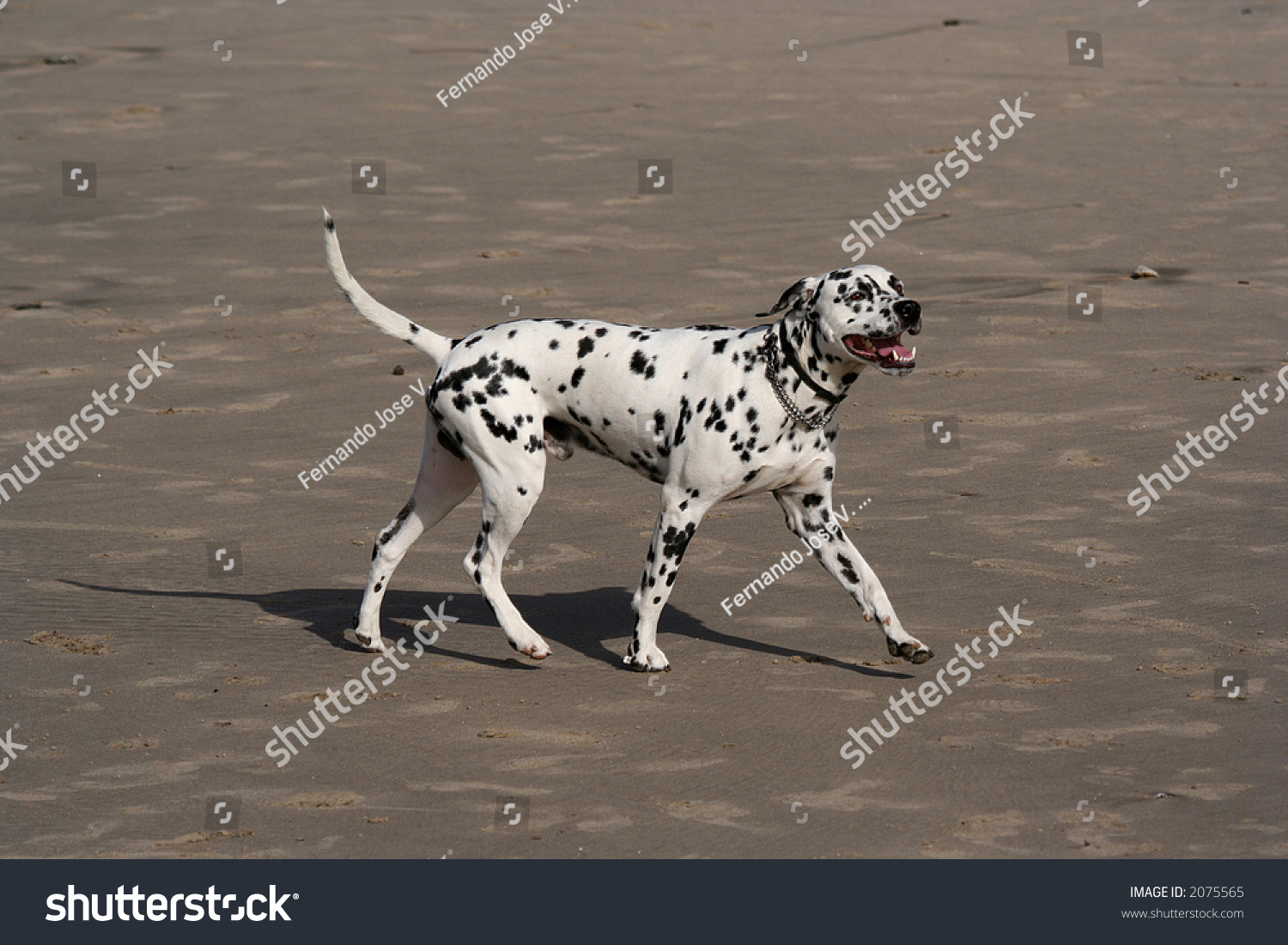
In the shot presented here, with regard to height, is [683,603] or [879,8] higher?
[879,8]

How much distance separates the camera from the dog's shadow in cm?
890

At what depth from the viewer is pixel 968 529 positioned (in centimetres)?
1052

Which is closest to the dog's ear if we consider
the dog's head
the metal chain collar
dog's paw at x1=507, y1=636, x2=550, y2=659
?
the dog's head

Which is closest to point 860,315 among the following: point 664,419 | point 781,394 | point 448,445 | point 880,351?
point 880,351

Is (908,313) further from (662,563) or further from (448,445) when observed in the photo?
(448,445)

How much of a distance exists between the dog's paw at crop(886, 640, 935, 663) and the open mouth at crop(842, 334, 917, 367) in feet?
4.43

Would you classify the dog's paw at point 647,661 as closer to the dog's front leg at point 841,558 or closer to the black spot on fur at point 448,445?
the dog's front leg at point 841,558

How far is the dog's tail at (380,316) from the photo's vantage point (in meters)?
8.81

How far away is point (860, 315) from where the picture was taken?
7.86 metres

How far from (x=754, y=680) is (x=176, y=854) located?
2985 mm

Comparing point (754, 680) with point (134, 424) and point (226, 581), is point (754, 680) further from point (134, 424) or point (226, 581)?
point (134, 424)

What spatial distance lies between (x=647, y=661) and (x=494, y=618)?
4.41 ft

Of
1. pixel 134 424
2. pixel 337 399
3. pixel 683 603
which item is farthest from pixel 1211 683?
pixel 134 424

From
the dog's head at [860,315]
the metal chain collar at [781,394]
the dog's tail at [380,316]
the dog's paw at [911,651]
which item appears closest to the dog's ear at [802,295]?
the dog's head at [860,315]
